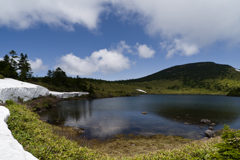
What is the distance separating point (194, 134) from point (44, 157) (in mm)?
26934

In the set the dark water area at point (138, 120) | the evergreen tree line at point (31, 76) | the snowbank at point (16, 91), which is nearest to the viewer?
the dark water area at point (138, 120)

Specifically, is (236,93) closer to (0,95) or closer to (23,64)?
(0,95)

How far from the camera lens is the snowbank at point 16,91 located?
3262cm

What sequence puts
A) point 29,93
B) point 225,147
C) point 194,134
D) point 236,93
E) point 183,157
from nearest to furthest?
point 225,147
point 183,157
point 194,134
point 29,93
point 236,93

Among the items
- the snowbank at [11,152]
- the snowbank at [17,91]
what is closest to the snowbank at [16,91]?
the snowbank at [17,91]

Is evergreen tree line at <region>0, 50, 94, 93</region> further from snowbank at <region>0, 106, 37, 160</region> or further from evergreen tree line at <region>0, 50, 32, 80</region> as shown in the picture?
snowbank at <region>0, 106, 37, 160</region>

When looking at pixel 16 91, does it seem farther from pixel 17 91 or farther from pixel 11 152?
pixel 11 152

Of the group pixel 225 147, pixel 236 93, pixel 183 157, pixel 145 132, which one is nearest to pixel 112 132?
pixel 145 132

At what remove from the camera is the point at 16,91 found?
3691 centimetres

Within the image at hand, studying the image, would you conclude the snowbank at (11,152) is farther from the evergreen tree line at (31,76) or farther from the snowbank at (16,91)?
the evergreen tree line at (31,76)

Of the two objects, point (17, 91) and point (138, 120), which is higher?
point (17, 91)

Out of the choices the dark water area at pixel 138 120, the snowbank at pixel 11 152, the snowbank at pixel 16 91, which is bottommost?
the dark water area at pixel 138 120

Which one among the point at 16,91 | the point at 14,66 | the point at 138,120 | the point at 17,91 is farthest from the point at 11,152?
the point at 14,66

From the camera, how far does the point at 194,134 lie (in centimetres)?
2392
